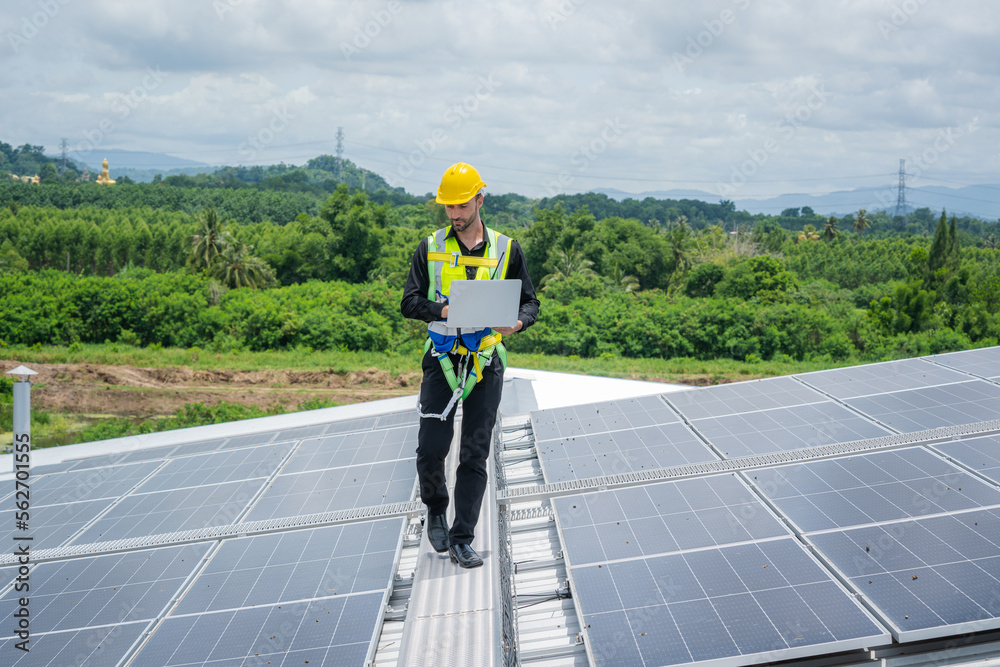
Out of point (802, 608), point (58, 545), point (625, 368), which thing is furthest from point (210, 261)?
point (802, 608)

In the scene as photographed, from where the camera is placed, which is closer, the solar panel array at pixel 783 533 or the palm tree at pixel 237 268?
the solar panel array at pixel 783 533

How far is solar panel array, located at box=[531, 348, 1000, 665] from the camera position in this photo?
132 inches

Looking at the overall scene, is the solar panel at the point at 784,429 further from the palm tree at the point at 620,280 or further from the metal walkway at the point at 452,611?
the palm tree at the point at 620,280

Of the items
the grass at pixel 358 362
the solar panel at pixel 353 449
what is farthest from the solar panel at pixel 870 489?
the grass at pixel 358 362

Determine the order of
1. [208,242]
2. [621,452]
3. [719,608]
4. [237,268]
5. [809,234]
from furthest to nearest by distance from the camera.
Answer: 1. [809,234]
2. [208,242]
3. [237,268]
4. [621,452]
5. [719,608]

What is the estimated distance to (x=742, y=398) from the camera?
7.34 metres

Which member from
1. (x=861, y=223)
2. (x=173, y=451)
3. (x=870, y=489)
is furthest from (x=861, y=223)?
(x=173, y=451)

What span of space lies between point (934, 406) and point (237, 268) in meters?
45.2

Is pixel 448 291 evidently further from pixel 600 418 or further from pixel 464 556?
pixel 600 418

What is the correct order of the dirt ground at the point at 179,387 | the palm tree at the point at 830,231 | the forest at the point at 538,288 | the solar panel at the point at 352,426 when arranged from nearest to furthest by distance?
1. the solar panel at the point at 352,426
2. the dirt ground at the point at 179,387
3. the forest at the point at 538,288
4. the palm tree at the point at 830,231

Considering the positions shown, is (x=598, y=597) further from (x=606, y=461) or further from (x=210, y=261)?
(x=210, y=261)

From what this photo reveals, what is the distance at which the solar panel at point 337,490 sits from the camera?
5188 millimetres

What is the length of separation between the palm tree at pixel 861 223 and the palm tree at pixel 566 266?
226 feet

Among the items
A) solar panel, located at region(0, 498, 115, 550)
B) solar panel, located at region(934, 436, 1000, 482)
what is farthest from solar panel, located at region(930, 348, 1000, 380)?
solar panel, located at region(0, 498, 115, 550)
